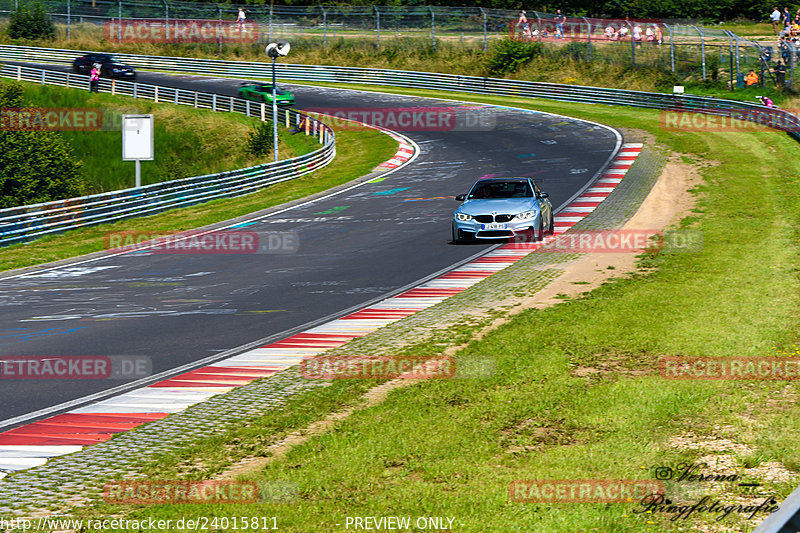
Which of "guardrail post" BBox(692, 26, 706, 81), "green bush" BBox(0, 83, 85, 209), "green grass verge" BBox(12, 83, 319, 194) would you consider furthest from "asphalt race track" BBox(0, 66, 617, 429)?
"green bush" BBox(0, 83, 85, 209)

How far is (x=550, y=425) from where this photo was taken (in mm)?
7555

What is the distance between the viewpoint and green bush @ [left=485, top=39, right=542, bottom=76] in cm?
5691

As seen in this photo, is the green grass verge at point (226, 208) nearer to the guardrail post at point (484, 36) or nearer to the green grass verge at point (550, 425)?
the green grass verge at point (550, 425)

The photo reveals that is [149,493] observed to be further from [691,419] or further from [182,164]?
[182,164]

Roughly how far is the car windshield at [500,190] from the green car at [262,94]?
31.5 m

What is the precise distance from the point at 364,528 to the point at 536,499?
123 cm

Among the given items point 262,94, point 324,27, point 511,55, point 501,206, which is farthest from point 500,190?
point 324,27

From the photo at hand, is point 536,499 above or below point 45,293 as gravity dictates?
above

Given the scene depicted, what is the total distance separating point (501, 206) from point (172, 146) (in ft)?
109

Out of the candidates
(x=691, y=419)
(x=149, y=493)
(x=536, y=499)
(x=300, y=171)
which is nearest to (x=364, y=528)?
(x=536, y=499)

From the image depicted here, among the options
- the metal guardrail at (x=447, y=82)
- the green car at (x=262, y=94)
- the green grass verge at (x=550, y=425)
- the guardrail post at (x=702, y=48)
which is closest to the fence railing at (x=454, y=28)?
the guardrail post at (x=702, y=48)

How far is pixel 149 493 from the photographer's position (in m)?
6.27

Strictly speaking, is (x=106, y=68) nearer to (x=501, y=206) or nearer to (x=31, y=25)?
(x=31, y=25)

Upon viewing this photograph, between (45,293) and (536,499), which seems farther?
(45,293)
